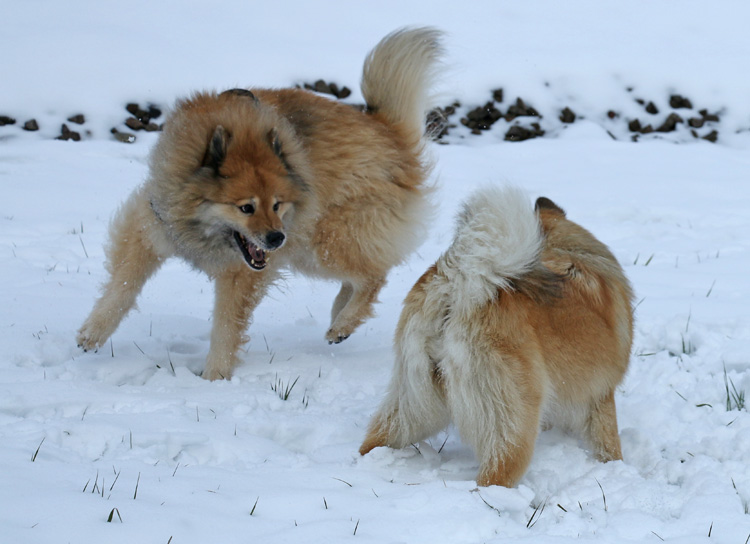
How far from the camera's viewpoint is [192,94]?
167 inches

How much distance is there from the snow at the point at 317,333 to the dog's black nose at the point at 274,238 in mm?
666

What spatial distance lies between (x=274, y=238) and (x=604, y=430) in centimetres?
180


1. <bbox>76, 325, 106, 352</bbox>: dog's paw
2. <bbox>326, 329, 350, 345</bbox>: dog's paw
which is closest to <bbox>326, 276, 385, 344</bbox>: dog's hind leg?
<bbox>326, 329, 350, 345</bbox>: dog's paw

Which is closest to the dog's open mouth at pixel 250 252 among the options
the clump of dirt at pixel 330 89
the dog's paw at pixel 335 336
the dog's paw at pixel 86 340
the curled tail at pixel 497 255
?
the dog's paw at pixel 335 336

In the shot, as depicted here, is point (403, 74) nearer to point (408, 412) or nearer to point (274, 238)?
point (274, 238)

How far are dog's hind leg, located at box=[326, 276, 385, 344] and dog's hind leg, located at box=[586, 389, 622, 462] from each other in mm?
1878

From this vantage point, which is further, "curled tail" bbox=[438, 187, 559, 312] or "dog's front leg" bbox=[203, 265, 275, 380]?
"dog's front leg" bbox=[203, 265, 275, 380]

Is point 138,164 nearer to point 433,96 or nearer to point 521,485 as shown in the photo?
point 433,96

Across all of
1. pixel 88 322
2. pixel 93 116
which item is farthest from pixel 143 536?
pixel 93 116

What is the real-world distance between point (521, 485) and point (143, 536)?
123cm

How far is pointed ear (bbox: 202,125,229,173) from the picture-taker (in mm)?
3744

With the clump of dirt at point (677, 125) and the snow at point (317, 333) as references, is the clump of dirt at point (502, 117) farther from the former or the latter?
the clump of dirt at point (677, 125)

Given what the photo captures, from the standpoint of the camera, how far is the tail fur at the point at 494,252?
2.61 m

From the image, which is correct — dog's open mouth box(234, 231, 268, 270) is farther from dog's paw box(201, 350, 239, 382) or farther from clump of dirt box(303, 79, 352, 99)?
clump of dirt box(303, 79, 352, 99)
